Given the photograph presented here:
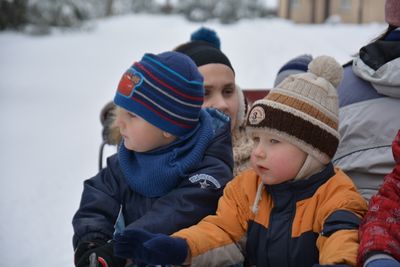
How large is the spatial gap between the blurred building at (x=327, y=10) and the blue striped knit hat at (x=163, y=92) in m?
21.5

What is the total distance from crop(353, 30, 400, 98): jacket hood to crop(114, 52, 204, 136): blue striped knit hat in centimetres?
75

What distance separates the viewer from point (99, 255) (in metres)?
2.21

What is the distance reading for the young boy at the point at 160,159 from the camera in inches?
93.2

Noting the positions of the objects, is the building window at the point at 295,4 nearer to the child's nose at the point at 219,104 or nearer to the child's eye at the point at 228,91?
the child's eye at the point at 228,91

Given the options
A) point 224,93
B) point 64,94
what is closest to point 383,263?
point 224,93

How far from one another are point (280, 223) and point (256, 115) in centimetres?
41

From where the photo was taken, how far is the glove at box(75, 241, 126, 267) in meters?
2.19

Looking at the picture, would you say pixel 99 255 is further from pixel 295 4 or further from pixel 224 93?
pixel 295 4

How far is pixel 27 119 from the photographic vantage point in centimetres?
1033

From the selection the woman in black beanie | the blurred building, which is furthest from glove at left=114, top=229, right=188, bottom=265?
the blurred building

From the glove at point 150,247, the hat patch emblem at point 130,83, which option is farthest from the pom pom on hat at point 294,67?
the glove at point 150,247

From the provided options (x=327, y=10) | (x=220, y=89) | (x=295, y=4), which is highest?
(x=220, y=89)

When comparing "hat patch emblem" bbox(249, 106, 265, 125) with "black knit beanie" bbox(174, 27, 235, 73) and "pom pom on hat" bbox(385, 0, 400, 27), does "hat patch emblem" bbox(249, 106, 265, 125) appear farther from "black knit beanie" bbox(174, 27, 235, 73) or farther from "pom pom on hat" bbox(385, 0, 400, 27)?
"black knit beanie" bbox(174, 27, 235, 73)

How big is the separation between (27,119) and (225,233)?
884 cm
